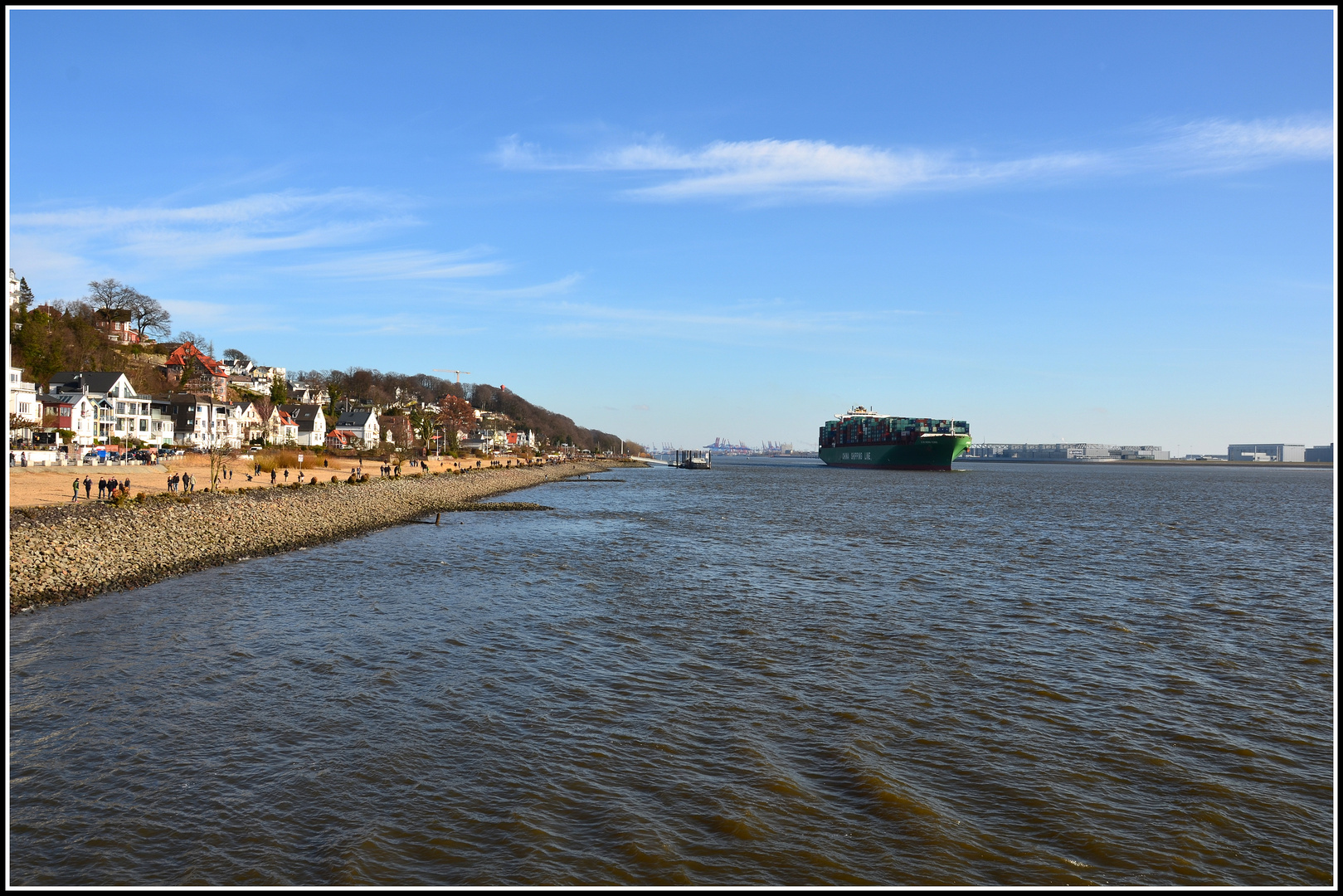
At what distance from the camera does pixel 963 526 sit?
45.9m

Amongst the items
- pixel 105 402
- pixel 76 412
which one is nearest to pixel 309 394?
pixel 105 402

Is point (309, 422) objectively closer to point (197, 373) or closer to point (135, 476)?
point (197, 373)

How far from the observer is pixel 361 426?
12988cm

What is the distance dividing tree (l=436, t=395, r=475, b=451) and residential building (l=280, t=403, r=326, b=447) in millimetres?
23490

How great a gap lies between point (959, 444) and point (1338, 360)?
5570 inches

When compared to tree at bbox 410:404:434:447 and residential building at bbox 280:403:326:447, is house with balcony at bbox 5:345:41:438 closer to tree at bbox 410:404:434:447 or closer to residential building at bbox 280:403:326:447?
residential building at bbox 280:403:326:447

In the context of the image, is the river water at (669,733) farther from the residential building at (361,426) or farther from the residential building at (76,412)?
the residential building at (361,426)

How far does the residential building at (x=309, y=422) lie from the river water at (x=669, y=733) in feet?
300

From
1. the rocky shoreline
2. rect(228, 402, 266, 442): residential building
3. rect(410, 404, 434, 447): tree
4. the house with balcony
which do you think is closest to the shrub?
the house with balcony

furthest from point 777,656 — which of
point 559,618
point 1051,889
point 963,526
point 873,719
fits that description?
point 963,526

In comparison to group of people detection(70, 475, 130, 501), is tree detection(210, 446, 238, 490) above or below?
above

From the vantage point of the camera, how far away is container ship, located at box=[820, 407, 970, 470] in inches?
5428

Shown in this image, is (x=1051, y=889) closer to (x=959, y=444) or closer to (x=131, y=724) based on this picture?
(x=131, y=724)

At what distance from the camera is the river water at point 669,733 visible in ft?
28.6
